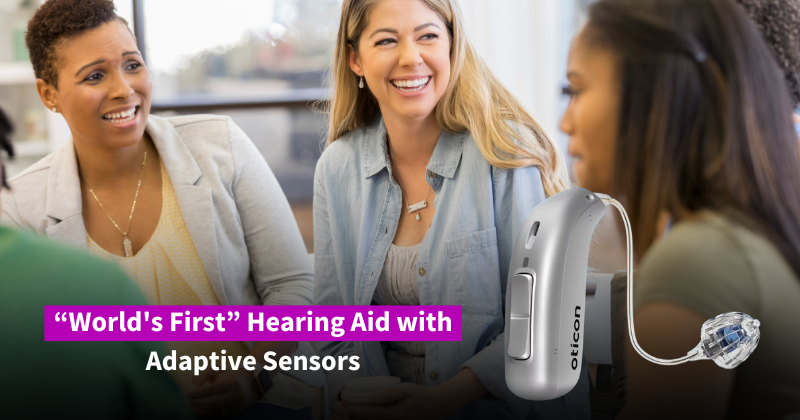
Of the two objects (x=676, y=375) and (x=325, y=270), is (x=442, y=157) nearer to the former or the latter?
(x=325, y=270)

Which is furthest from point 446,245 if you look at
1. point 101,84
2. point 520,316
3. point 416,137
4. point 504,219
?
point 101,84

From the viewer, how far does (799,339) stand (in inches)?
19.1

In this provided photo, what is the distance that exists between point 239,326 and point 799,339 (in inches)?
31.1

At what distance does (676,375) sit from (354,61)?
26.7 inches

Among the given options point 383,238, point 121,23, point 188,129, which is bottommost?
point 383,238

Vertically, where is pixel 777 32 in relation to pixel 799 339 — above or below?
above

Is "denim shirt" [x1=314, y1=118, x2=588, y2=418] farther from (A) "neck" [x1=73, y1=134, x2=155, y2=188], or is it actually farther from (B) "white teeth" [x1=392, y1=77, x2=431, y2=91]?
(A) "neck" [x1=73, y1=134, x2=155, y2=188]

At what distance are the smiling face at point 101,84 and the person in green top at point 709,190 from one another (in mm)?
676

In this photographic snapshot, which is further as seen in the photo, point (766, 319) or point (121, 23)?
point (121, 23)

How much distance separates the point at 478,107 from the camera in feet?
3.02

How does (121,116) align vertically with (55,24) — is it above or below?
below

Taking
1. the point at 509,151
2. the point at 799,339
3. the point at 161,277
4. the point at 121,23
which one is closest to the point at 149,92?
the point at 121,23

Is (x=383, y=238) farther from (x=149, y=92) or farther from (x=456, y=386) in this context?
(x=149, y=92)

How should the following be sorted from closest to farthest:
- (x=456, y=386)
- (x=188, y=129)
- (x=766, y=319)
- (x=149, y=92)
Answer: (x=766, y=319), (x=456, y=386), (x=149, y=92), (x=188, y=129)
